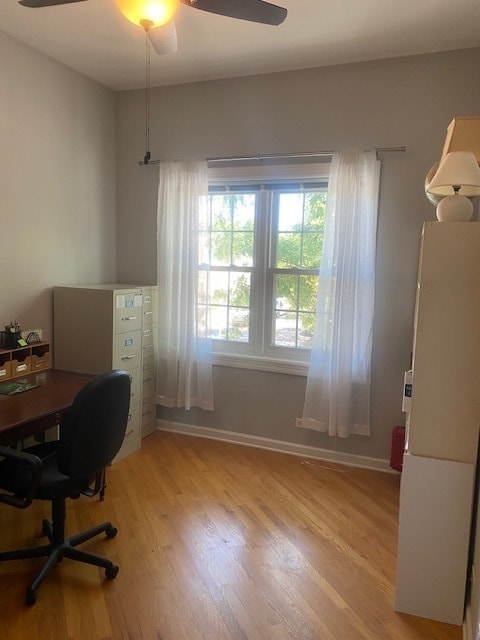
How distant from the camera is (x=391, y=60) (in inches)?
120

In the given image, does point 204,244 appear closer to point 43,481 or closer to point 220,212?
point 220,212

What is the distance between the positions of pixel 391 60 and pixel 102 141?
88.5 inches

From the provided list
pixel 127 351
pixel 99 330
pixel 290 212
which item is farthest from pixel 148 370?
pixel 290 212

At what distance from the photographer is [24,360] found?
9.59 ft

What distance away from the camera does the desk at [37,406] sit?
2092mm

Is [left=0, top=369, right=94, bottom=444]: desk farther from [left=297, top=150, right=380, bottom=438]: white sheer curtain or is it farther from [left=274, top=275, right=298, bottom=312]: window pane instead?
[left=297, top=150, right=380, bottom=438]: white sheer curtain

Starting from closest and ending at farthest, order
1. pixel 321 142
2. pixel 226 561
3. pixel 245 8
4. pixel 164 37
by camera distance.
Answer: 1. pixel 245 8
2. pixel 164 37
3. pixel 226 561
4. pixel 321 142

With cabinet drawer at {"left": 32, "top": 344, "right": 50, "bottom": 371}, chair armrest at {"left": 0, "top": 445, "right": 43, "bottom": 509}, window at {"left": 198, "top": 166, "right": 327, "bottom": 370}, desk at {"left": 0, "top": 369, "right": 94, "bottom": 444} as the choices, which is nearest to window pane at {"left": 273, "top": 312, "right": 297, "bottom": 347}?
window at {"left": 198, "top": 166, "right": 327, "bottom": 370}

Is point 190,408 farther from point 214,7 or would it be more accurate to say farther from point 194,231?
point 214,7

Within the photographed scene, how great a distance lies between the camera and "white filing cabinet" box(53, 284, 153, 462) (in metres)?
3.20

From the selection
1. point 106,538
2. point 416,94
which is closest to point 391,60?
point 416,94

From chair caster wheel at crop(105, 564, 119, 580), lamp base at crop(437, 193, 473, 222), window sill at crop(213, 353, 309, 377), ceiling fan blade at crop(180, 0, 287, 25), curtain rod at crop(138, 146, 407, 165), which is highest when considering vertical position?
ceiling fan blade at crop(180, 0, 287, 25)

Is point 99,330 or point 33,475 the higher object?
point 99,330

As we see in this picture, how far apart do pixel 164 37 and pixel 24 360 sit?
2.02 metres
